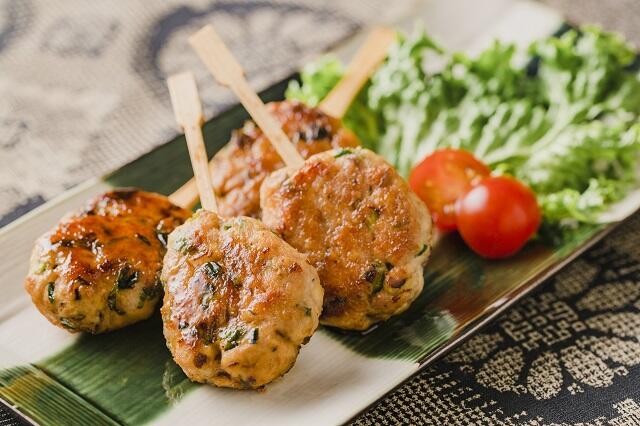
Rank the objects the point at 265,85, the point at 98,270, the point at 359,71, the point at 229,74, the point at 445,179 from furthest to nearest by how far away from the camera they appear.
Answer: the point at 265,85 < the point at 359,71 < the point at 445,179 < the point at 229,74 < the point at 98,270

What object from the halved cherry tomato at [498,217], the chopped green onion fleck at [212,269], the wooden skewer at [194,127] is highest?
the wooden skewer at [194,127]

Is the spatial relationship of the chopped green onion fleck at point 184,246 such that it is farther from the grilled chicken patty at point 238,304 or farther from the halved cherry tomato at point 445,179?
the halved cherry tomato at point 445,179

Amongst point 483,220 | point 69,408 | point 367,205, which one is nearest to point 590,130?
point 483,220

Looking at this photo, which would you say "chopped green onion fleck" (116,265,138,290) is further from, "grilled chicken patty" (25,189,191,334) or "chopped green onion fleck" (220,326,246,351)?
"chopped green onion fleck" (220,326,246,351)

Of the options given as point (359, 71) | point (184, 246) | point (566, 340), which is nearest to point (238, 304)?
point (184, 246)

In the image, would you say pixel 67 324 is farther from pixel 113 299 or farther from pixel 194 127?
pixel 194 127

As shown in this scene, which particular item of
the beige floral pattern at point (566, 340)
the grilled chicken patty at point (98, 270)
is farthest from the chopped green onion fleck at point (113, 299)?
the beige floral pattern at point (566, 340)
